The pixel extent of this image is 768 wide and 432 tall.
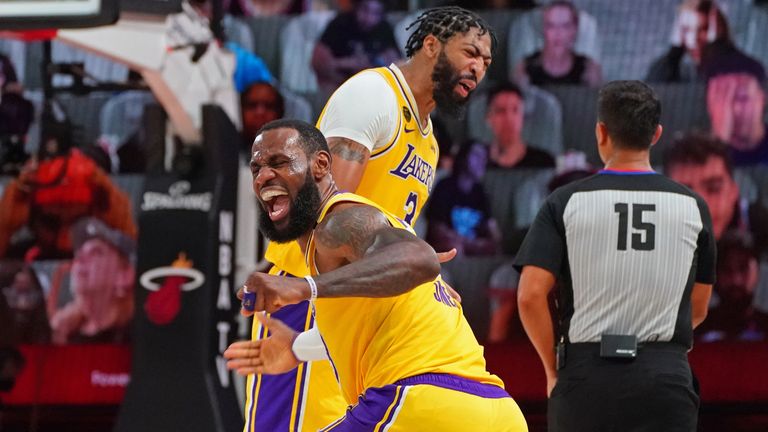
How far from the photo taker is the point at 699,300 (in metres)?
4.12

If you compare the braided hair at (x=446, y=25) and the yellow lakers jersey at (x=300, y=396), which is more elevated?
the braided hair at (x=446, y=25)

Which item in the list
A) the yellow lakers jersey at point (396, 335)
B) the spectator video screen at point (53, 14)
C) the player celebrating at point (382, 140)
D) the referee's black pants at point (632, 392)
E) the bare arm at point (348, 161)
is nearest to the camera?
the yellow lakers jersey at point (396, 335)

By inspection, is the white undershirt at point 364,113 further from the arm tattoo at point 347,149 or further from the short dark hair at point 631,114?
the short dark hair at point 631,114

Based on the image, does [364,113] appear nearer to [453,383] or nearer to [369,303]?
[369,303]

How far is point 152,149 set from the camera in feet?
31.0

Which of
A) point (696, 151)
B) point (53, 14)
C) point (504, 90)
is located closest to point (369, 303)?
point (53, 14)

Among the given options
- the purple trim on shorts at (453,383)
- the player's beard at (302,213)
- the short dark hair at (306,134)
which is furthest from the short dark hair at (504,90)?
the purple trim on shorts at (453,383)

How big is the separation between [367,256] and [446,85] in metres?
1.63

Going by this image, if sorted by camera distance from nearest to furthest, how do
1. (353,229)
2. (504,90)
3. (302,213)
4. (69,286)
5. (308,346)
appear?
(353,229) < (302,213) < (308,346) < (504,90) < (69,286)

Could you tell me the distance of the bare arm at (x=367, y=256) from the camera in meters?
2.71

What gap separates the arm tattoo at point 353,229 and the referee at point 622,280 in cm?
124

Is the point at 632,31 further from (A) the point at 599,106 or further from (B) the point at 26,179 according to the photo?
(A) the point at 599,106

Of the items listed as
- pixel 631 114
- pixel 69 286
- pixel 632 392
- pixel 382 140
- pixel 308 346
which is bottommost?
pixel 69 286

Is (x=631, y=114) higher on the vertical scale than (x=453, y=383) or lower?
higher
